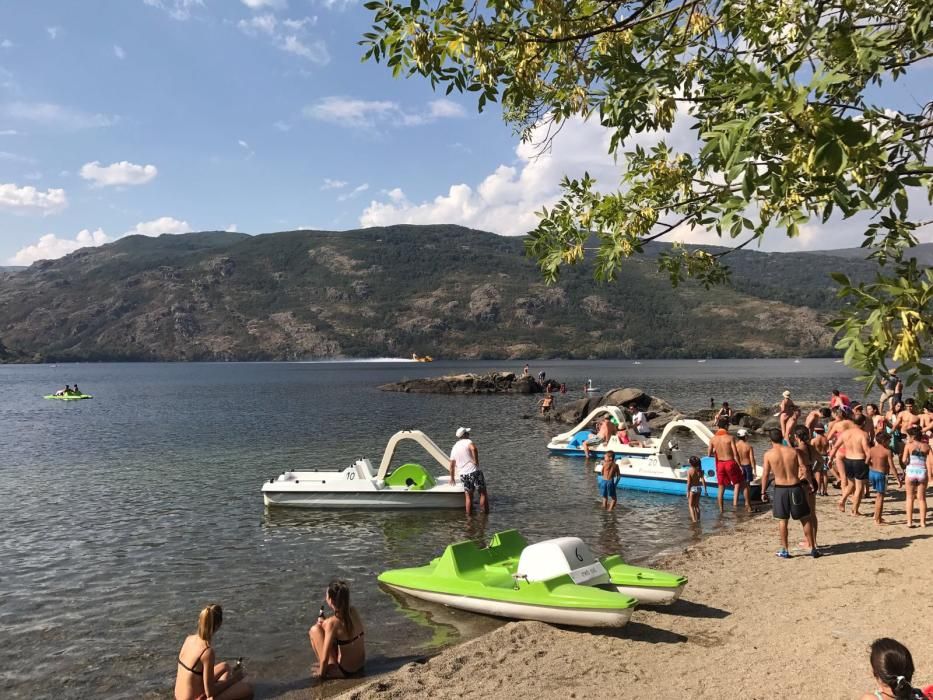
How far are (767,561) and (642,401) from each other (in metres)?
35.3

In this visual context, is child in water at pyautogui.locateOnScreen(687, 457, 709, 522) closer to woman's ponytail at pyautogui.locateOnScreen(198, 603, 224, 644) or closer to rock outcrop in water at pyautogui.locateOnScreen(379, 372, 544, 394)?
woman's ponytail at pyautogui.locateOnScreen(198, 603, 224, 644)

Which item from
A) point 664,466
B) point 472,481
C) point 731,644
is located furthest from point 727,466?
point 731,644

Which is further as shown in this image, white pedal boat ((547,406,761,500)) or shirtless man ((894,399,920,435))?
white pedal boat ((547,406,761,500))

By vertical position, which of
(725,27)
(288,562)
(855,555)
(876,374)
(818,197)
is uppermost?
(725,27)

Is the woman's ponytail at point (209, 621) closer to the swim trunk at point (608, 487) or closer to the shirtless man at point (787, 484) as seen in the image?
the shirtless man at point (787, 484)

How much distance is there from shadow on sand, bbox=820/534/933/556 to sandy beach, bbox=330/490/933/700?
0.98ft

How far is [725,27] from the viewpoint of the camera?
6.25 m

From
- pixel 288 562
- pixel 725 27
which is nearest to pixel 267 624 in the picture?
pixel 288 562

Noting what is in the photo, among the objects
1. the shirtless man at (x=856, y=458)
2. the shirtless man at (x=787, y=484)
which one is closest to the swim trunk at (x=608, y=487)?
the shirtless man at (x=856, y=458)

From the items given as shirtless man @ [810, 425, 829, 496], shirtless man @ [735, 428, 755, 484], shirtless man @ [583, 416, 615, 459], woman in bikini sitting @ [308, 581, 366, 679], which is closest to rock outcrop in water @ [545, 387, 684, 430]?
shirtless man @ [583, 416, 615, 459]

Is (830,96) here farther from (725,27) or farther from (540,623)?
(540,623)

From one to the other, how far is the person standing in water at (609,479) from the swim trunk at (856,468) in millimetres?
5280

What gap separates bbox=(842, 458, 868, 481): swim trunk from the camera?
13648mm

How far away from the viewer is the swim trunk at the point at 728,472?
1669 cm
